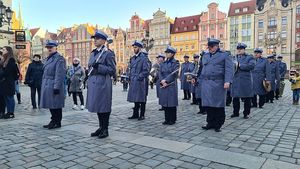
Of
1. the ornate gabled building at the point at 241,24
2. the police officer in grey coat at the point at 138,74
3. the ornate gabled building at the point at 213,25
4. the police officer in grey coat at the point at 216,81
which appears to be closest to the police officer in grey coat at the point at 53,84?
the police officer in grey coat at the point at 138,74

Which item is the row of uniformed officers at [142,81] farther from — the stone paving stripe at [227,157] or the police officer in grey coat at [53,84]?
the stone paving stripe at [227,157]

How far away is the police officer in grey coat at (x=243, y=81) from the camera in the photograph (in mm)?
7875

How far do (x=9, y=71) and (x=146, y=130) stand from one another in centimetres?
437

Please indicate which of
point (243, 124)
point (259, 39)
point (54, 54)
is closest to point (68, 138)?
point (54, 54)

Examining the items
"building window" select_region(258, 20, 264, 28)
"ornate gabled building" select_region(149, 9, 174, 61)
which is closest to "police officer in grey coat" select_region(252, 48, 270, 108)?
"building window" select_region(258, 20, 264, 28)

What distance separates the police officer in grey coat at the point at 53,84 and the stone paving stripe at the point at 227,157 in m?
3.19

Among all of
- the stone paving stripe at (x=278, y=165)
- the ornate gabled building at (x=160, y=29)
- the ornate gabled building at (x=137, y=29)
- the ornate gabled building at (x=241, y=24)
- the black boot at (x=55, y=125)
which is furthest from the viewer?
the ornate gabled building at (x=137, y=29)

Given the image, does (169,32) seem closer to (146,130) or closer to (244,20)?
(244,20)

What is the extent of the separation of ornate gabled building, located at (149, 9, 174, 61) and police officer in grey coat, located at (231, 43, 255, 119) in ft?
190

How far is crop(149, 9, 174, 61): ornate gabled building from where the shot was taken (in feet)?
216

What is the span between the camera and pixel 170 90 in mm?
6922

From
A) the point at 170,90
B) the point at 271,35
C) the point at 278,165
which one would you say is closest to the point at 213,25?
the point at 271,35

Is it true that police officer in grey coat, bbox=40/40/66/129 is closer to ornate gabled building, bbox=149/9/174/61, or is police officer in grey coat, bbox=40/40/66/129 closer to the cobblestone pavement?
the cobblestone pavement

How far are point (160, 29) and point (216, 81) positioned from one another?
2432 inches
